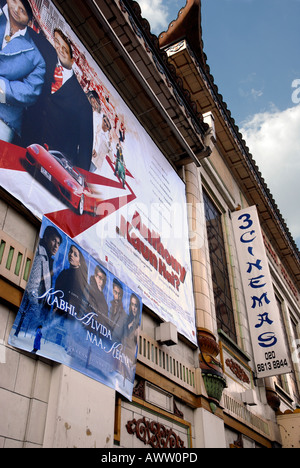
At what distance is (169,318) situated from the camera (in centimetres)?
945

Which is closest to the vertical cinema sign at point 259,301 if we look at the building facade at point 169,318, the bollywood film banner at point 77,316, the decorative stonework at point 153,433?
the building facade at point 169,318

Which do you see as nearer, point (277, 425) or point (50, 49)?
point (50, 49)

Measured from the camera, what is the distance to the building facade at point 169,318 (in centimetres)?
571

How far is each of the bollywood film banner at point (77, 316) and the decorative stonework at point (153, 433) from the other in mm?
691

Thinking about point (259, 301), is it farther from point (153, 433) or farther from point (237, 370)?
point (153, 433)

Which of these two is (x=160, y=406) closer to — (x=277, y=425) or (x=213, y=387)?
(x=213, y=387)

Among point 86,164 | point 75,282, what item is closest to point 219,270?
point 86,164

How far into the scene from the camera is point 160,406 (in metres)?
8.31

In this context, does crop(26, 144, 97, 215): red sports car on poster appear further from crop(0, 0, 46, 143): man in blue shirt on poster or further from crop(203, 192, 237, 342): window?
crop(203, 192, 237, 342): window

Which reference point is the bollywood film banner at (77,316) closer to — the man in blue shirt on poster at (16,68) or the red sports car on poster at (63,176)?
the red sports car on poster at (63,176)

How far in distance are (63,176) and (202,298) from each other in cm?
564

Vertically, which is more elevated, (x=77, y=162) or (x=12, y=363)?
(x=77, y=162)

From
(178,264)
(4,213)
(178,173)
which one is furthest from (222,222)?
(4,213)

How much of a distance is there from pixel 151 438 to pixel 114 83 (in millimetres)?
8094
